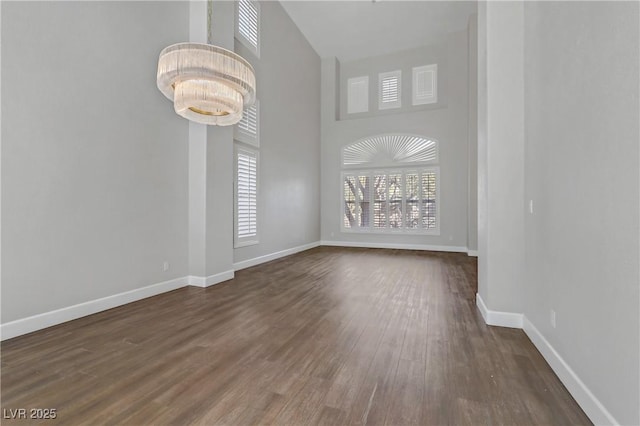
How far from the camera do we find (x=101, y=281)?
3.28 metres

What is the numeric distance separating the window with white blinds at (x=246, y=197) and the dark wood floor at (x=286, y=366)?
1960 mm

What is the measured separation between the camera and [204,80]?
8.90ft

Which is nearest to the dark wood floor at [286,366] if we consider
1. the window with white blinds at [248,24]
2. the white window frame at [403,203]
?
the white window frame at [403,203]

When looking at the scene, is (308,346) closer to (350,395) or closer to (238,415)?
(350,395)

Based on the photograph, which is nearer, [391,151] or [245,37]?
[245,37]

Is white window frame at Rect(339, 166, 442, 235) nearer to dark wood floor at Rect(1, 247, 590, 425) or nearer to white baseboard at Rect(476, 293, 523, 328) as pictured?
dark wood floor at Rect(1, 247, 590, 425)

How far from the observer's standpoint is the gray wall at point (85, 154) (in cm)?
260

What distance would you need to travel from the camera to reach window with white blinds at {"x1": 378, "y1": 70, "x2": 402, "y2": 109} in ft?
28.9

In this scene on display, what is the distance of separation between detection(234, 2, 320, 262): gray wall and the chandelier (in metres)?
3.16

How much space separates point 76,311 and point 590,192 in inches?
173

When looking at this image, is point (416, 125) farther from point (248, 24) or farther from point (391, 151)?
Result: point (248, 24)

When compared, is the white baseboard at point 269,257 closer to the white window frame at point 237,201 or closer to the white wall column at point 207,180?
the white window frame at point 237,201

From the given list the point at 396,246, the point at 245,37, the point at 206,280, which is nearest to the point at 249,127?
the point at 245,37

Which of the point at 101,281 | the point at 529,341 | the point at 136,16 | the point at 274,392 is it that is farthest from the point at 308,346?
the point at 136,16
